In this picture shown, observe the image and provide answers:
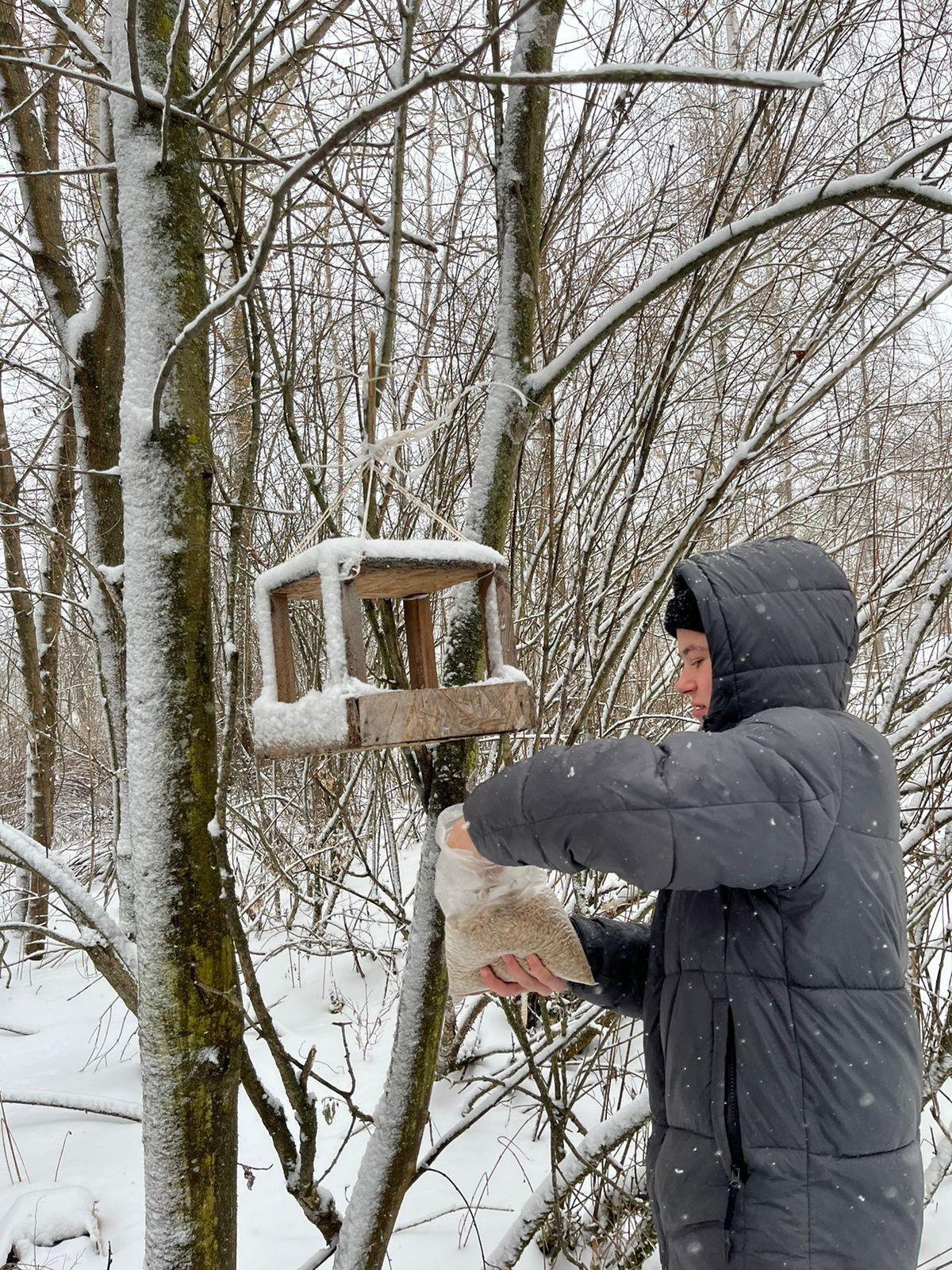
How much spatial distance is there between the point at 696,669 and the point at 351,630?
619 mm

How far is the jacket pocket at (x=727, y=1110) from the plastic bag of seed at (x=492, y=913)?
33cm

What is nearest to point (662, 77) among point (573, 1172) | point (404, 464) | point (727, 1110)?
point (727, 1110)

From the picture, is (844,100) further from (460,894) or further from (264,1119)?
(264,1119)

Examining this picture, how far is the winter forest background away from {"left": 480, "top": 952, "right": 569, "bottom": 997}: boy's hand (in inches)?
8.4

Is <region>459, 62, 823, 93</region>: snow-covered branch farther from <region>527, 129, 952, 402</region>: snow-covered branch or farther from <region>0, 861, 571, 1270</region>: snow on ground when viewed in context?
<region>0, 861, 571, 1270</region>: snow on ground

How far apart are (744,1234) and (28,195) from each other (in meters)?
4.21

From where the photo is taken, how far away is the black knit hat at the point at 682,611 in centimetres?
158

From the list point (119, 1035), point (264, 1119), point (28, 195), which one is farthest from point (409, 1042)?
point (28, 195)

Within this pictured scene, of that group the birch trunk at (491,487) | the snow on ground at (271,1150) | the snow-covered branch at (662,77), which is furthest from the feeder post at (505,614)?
the snow on ground at (271,1150)

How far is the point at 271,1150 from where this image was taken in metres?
3.36

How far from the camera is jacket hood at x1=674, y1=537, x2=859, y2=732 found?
4.42 feet

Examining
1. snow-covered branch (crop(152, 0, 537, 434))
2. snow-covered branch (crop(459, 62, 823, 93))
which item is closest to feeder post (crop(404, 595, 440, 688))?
snow-covered branch (crop(152, 0, 537, 434))

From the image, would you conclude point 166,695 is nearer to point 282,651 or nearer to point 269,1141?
point 282,651

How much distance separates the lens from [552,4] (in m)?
1.79
